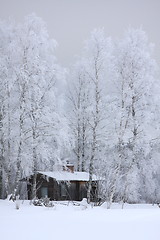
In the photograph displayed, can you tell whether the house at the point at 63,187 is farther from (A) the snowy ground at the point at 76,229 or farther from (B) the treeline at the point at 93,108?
(A) the snowy ground at the point at 76,229

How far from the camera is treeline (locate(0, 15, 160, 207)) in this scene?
16.6 metres

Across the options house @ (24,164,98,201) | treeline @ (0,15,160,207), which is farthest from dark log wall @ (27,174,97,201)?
treeline @ (0,15,160,207)

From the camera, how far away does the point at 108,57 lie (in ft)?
62.4

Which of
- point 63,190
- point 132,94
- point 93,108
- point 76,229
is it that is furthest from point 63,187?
point 76,229

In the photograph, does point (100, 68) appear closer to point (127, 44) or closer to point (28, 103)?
point (127, 44)

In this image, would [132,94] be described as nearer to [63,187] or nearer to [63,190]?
[63,187]

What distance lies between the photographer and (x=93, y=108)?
1900 centimetres

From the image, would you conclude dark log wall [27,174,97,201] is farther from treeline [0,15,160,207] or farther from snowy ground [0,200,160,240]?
snowy ground [0,200,160,240]

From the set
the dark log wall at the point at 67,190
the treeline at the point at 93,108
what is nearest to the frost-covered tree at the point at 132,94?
the treeline at the point at 93,108

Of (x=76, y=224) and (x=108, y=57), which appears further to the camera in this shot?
(x=108, y=57)

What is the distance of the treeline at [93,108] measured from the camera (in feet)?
54.3

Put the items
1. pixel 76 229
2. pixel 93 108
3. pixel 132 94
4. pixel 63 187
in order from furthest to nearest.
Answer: pixel 63 187, pixel 93 108, pixel 132 94, pixel 76 229

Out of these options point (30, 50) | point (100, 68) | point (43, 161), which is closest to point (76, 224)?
point (43, 161)

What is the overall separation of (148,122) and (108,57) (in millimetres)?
4610
